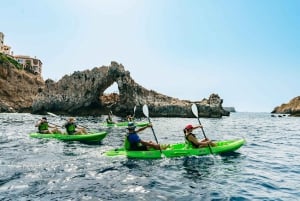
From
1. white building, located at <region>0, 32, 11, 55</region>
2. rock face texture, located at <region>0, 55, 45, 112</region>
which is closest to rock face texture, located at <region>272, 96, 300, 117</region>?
rock face texture, located at <region>0, 55, 45, 112</region>

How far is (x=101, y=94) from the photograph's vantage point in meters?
84.1

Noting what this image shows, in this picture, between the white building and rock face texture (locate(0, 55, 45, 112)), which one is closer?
rock face texture (locate(0, 55, 45, 112))

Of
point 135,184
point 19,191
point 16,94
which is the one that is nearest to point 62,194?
point 19,191

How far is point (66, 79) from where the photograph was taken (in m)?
84.2

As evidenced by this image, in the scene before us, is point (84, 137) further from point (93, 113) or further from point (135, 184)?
point (93, 113)

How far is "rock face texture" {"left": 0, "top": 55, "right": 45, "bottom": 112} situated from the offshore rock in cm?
1814

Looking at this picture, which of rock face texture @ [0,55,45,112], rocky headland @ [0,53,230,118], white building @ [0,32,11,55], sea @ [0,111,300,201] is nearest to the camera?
sea @ [0,111,300,201]

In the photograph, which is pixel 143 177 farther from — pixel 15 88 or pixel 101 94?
pixel 15 88

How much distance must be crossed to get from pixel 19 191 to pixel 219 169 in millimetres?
8086

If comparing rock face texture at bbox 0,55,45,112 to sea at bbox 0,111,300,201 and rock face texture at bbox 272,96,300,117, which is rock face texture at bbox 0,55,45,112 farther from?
rock face texture at bbox 272,96,300,117

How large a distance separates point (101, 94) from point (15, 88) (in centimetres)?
3876

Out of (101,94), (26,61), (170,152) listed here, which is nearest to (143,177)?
(170,152)

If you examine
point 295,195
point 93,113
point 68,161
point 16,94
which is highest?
point 16,94

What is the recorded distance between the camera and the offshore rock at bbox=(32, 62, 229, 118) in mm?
78000
